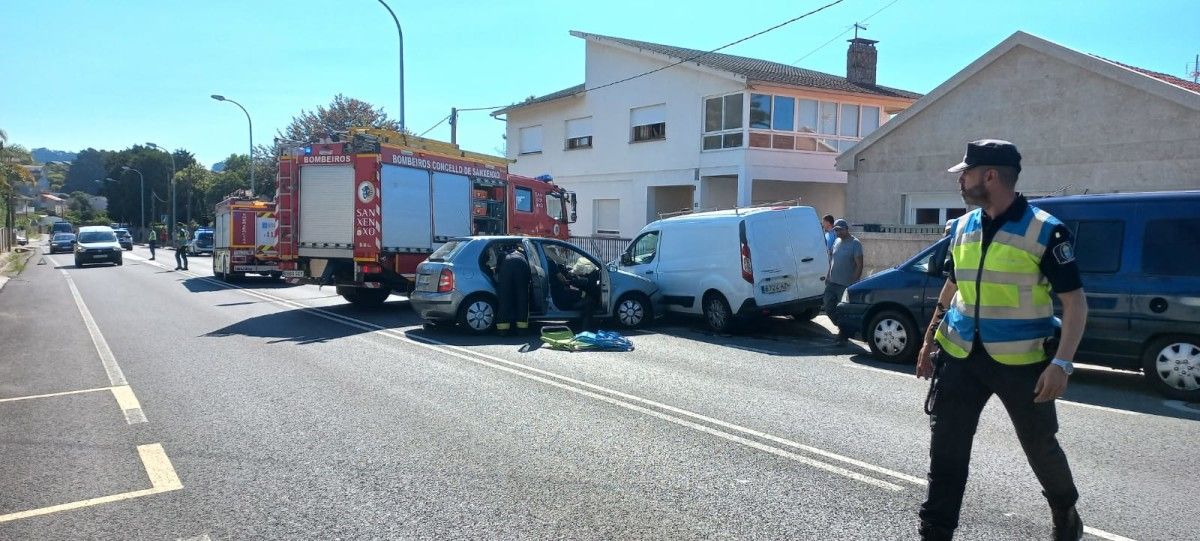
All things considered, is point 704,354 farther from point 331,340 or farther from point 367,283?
point 367,283

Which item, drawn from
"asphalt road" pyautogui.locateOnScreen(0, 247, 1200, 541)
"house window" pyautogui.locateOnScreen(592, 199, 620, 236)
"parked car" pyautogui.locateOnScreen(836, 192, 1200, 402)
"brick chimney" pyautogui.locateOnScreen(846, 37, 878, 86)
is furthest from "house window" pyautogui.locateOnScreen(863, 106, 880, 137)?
"parked car" pyautogui.locateOnScreen(836, 192, 1200, 402)

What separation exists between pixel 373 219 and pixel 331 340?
3.78 metres

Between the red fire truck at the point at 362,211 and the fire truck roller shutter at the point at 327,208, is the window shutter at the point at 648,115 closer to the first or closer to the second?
the red fire truck at the point at 362,211

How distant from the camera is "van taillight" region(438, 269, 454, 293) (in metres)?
11.5

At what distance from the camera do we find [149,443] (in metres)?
5.67

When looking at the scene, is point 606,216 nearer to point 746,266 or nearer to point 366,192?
point 366,192

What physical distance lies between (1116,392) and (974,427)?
5.35 metres

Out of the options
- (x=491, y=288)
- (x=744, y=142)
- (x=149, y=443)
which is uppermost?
(x=744, y=142)

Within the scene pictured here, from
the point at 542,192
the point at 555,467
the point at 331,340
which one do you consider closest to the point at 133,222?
the point at 542,192

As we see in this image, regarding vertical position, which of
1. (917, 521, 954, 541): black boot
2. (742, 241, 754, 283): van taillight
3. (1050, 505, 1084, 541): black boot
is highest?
(742, 241, 754, 283): van taillight

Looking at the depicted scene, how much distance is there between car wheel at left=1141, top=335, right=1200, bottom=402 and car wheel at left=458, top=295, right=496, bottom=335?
7754mm

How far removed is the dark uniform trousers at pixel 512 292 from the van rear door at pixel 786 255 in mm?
3256

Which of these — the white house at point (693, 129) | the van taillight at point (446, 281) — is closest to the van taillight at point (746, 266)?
the van taillight at point (446, 281)

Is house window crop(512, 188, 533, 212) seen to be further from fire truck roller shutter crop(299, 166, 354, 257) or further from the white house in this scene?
fire truck roller shutter crop(299, 166, 354, 257)
